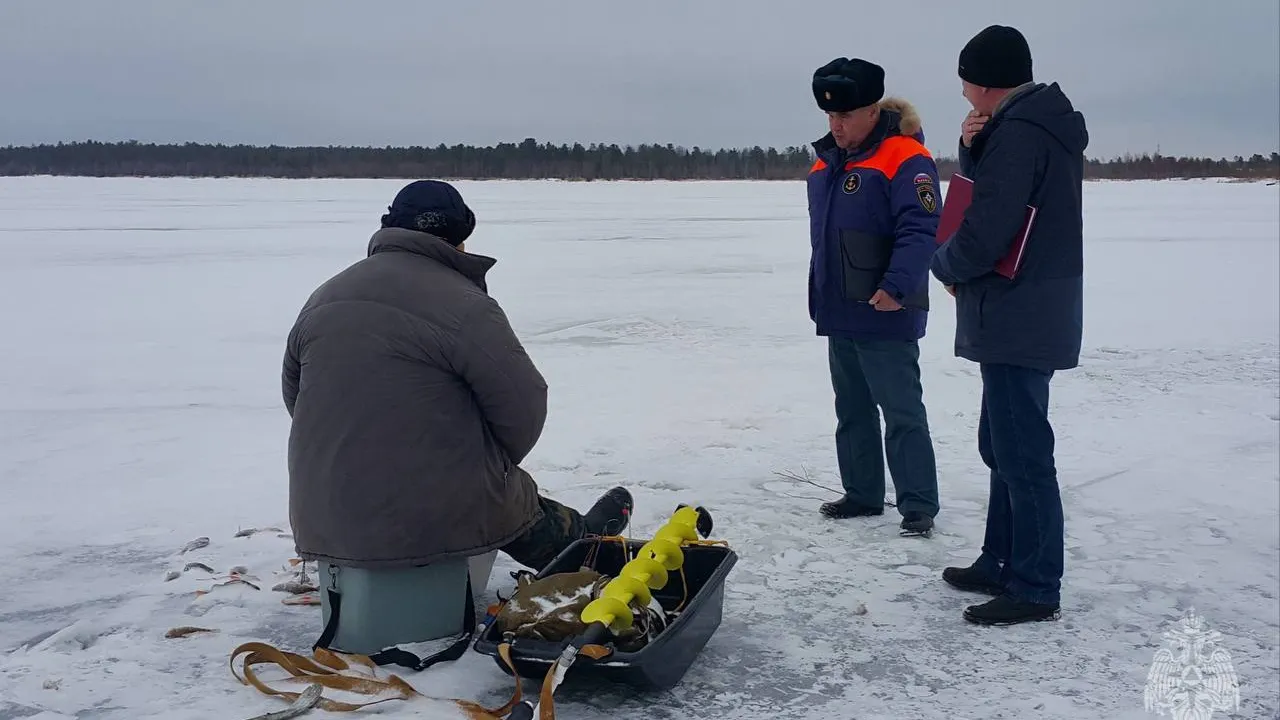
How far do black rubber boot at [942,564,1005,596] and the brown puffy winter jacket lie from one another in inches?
58.0

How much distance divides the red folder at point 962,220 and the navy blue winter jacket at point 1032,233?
0.02 metres

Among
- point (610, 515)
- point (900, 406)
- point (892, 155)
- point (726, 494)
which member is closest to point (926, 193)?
point (892, 155)

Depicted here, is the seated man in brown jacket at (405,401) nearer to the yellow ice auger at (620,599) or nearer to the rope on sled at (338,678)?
the rope on sled at (338,678)

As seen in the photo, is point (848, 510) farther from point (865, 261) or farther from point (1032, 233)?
point (1032, 233)

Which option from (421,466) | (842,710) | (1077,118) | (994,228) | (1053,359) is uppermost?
(1077,118)

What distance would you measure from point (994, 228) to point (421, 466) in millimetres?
1654

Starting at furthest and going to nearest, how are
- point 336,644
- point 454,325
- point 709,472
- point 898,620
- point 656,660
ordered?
point 709,472, point 898,620, point 336,644, point 454,325, point 656,660

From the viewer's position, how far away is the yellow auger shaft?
8.16 feet

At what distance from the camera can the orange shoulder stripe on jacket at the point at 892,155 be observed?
12.1ft

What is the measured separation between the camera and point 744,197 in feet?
123

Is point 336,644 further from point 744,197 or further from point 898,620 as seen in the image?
point 744,197

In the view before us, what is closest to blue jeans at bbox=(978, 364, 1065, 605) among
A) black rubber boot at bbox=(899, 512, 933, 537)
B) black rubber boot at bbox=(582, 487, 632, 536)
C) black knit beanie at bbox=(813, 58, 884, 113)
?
black rubber boot at bbox=(899, 512, 933, 537)

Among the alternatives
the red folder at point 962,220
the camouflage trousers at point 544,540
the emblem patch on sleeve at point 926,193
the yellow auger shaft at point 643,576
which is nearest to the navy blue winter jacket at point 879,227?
the emblem patch on sleeve at point 926,193

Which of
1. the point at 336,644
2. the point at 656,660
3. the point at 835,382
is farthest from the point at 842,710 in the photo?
the point at 835,382
